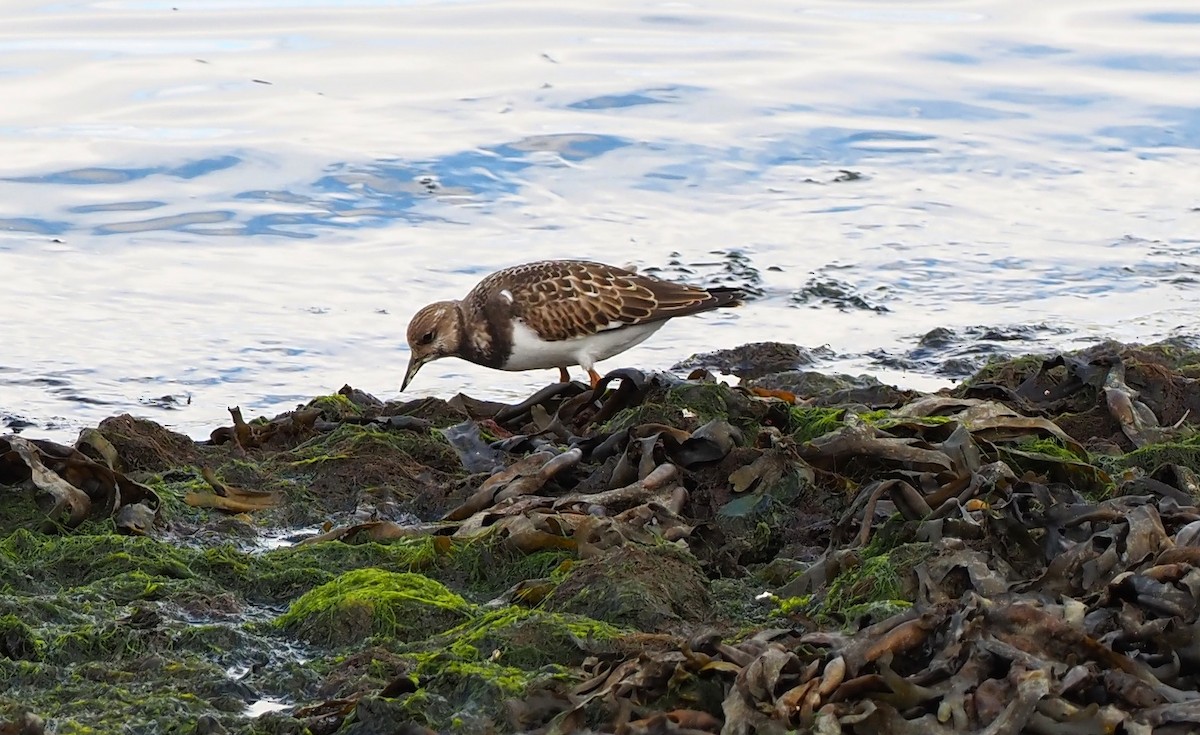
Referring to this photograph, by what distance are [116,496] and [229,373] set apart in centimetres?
309

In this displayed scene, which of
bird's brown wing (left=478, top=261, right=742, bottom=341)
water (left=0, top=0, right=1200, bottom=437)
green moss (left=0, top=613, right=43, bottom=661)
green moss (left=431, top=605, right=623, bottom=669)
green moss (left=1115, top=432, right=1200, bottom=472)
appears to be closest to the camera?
green moss (left=431, top=605, right=623, bottom=669)

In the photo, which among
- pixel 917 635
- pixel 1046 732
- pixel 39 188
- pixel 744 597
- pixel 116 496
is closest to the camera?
pixel 1046 732

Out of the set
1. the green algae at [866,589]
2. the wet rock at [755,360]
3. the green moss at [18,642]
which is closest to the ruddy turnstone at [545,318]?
the wet rock at [755,360]

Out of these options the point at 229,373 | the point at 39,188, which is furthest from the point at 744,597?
the point at 39,188

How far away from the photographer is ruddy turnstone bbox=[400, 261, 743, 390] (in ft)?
21.5

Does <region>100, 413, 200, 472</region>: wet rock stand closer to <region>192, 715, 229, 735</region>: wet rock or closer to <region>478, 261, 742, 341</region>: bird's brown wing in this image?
<region>192, 715, 229, 735</region>: wet rock

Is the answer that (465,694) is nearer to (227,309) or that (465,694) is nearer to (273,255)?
(227,309)

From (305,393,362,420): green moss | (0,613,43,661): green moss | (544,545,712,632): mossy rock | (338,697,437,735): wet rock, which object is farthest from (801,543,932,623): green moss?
(305,393,362,420): green moss

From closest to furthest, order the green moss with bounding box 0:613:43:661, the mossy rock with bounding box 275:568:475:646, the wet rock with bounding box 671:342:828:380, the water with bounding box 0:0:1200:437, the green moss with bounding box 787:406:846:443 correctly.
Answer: the green moss with bounding box 0:613:43:661 < the mossy rock with bounding box 275:568:475:646 < the green moss with bounding box 787:406:846:443 < the wet rock with bounding box 671:342:828:380 < the water with bounding box 0:0:1200:437

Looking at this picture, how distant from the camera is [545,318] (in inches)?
256

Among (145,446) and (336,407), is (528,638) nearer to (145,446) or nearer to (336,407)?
(145,446)

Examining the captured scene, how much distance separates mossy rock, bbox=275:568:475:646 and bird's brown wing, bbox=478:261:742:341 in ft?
10.2

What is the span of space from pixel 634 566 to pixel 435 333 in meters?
3.34

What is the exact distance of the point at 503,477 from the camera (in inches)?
165
